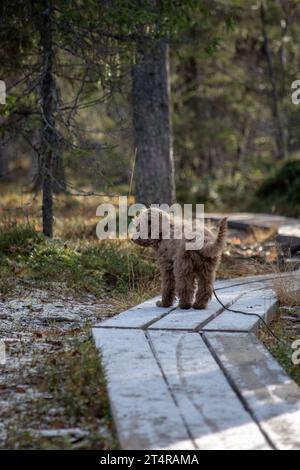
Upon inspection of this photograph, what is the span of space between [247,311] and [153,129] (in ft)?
21.9

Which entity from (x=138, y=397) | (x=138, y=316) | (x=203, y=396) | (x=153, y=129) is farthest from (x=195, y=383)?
(x=153, y=129)

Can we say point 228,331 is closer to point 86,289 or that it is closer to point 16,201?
point 86,289

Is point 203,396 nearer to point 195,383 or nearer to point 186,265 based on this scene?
point 195,383

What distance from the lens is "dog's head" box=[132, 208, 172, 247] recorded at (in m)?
7.24

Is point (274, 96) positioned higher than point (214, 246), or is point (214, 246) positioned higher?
point (274, 96)

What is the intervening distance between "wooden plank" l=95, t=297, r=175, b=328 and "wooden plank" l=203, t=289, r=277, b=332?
56 centimetres

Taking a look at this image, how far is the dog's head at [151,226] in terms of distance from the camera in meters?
7.24

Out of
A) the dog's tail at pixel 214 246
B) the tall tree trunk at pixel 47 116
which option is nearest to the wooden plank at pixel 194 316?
the dog's tail at pixel 214 246

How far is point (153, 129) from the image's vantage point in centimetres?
1320

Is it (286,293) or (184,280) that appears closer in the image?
(184,280)

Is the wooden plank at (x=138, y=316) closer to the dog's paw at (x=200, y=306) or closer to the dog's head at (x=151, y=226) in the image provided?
the dog's paw at (x=200, y=306)

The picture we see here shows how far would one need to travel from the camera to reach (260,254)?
38.7 ft

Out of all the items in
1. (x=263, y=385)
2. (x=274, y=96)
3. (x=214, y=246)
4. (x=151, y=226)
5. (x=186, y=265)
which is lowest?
(x=263, y=385)
